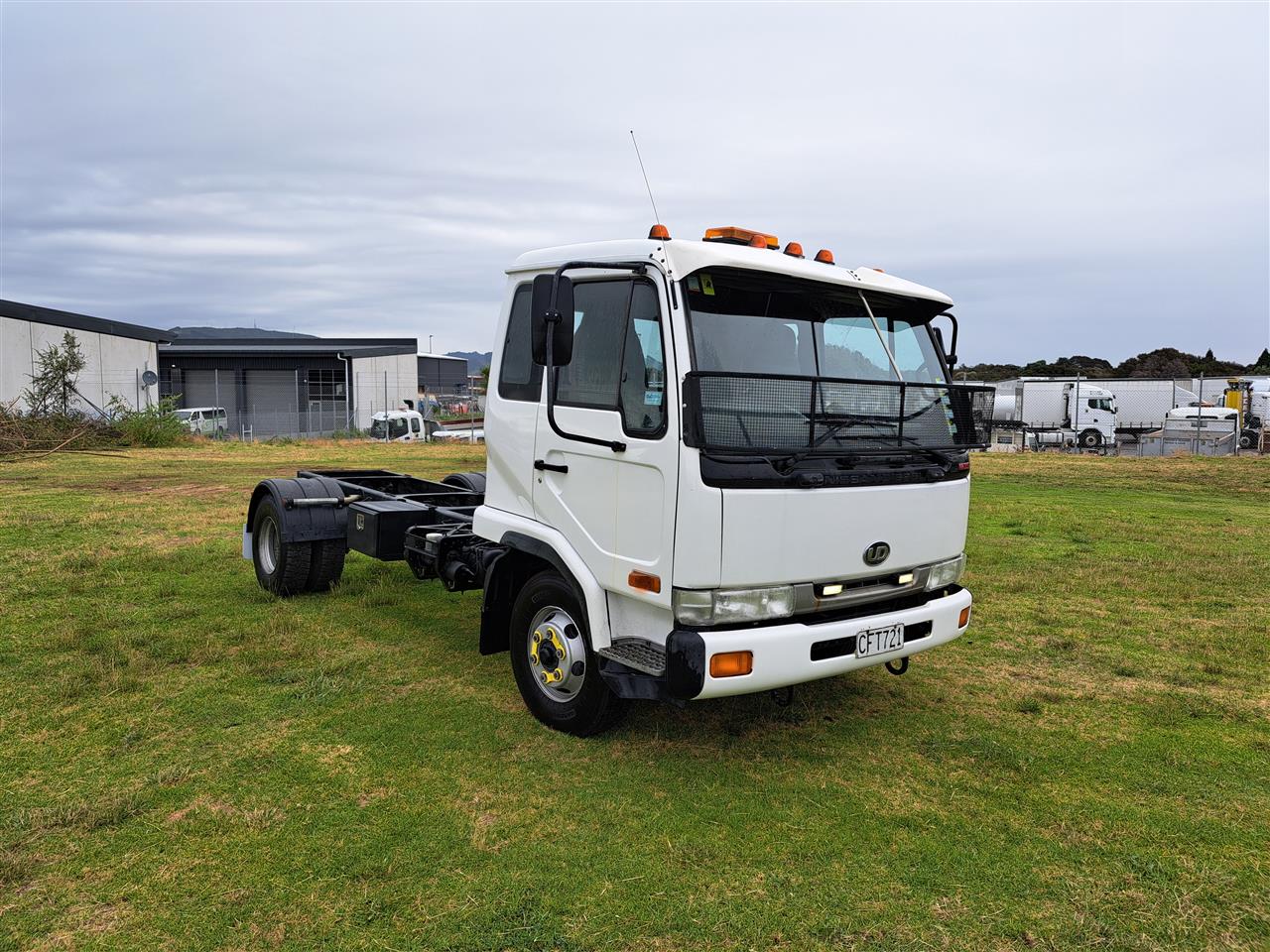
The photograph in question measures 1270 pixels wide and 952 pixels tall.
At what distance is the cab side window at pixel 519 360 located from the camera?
4808 mm

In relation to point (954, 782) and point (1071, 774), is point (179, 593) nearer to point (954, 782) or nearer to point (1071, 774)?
point (954, 782)

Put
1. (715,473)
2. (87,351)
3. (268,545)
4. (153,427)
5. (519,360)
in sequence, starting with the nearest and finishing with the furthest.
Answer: (715,473), (519,360), (268,545), (153,427), (87,351)

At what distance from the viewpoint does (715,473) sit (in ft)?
12.1

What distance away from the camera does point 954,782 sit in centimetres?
419

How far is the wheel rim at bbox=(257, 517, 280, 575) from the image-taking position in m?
7.47

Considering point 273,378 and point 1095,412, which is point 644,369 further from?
point 273,378

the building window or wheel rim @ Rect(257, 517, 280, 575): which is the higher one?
the building window

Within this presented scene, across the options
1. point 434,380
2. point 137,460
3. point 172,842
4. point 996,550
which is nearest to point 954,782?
point 172,842

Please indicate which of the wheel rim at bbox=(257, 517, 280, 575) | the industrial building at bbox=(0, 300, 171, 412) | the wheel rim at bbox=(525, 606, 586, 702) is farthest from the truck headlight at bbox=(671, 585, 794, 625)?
the industrial building at bbox=(0, 300, 171, 412)

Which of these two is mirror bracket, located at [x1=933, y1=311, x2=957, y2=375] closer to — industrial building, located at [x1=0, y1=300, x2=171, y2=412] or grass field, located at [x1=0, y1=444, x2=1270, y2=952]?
grass field, located at [x1=0, y1=444, x2=1270, y2=952]

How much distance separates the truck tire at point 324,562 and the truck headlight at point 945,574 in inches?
194

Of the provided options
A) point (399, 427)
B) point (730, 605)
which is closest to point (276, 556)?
point (730, 605)

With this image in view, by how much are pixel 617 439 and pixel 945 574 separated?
199cm

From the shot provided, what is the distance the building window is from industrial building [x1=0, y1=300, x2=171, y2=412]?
6699 mm
